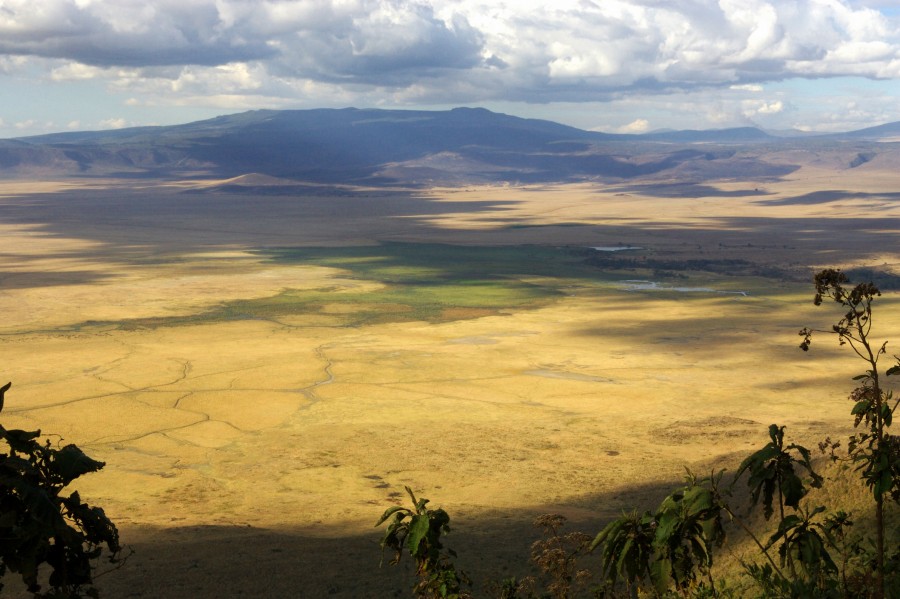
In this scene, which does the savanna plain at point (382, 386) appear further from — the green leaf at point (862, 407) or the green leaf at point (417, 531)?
the green leaf at point (862, 407)

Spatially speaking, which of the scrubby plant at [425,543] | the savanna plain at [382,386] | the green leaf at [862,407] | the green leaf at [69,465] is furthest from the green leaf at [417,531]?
the savanna plain at [382,386]

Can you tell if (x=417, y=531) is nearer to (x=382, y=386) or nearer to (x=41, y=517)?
(x=41, y=517)

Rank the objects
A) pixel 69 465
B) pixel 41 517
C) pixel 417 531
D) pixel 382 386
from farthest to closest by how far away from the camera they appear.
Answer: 1. pixel 382 386
2. pixel 417 531
3. pixel 69 465
4. pixel 41 517

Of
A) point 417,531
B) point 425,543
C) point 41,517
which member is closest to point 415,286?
point 425,543

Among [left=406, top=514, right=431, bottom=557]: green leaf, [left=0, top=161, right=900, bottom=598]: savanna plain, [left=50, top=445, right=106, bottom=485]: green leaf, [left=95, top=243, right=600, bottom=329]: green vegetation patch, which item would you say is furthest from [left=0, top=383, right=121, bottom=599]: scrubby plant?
[left=95, top=243, right=600, bottom=329]: green vegetation patch

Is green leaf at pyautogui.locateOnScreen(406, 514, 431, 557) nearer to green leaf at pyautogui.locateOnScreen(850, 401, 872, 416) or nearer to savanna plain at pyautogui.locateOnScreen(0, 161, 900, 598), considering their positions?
green leaf at pyautogui.locateOnScreen(850, 401, 872, 416)

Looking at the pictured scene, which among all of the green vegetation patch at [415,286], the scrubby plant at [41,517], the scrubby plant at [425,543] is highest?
the scrubby plant at [41,517]
